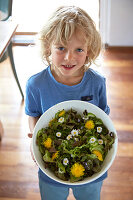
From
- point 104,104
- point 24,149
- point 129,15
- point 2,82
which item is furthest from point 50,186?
point 129,15

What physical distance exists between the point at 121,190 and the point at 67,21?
1152 mm

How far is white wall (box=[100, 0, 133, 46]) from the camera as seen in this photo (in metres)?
2.47

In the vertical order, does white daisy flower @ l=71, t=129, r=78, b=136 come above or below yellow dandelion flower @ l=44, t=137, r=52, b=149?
above

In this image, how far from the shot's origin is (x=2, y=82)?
2.43m

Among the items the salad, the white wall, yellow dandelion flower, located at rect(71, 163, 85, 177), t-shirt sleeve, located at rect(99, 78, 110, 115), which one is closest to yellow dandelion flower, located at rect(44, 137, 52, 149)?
the salad

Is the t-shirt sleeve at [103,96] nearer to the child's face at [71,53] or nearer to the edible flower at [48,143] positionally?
the child's face at [71,53]

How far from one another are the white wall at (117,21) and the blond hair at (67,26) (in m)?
1.64

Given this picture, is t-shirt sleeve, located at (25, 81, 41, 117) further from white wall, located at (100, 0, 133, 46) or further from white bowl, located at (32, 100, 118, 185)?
white wall, located at (100, 0, 133, 46)

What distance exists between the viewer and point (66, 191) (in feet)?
3.91

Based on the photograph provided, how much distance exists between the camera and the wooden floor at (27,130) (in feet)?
5.38

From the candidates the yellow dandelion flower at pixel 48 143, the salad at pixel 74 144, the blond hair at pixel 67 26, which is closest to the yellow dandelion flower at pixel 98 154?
the salad at pixel 74 144

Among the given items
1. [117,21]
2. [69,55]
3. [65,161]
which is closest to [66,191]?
[65,161]

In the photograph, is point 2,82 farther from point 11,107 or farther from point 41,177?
point 41,177

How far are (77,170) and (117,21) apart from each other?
2.04m
